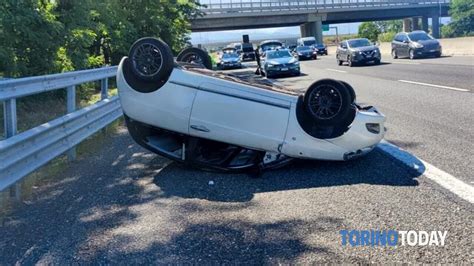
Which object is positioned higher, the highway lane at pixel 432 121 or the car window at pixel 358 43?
the car window at pixel 358 43

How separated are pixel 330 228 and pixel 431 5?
83.0 metres

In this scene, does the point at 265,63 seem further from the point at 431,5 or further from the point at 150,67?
the point at 431,5

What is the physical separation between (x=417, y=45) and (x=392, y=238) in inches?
1123

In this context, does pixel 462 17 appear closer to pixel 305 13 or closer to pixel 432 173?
pixel 305 13

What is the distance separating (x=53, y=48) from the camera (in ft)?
39.3

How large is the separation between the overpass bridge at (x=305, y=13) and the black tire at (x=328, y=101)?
5661cm

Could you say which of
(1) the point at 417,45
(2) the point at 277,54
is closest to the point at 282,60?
(2) the point at 277,54

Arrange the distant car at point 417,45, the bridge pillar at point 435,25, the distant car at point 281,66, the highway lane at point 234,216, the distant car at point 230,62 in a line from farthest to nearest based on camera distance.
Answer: the bridge pillar at point 435,25, the distant car at point 230,62, the distant car at point 417,45, the distant car at point 281,66, the highway lane at point 234,216

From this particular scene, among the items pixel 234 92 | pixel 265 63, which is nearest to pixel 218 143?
pixel 234 92

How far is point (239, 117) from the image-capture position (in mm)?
5355

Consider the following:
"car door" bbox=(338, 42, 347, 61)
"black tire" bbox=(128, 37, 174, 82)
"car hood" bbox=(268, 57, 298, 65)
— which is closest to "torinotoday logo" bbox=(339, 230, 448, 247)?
"black tire" bbox=(128, 37, 174, 82)

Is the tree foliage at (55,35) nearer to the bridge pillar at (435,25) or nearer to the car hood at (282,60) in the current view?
the car hood at (282,60)

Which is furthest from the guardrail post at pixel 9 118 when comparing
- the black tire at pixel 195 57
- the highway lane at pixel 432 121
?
the highway lane at pixel 432 121

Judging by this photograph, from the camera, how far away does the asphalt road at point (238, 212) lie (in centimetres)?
343
